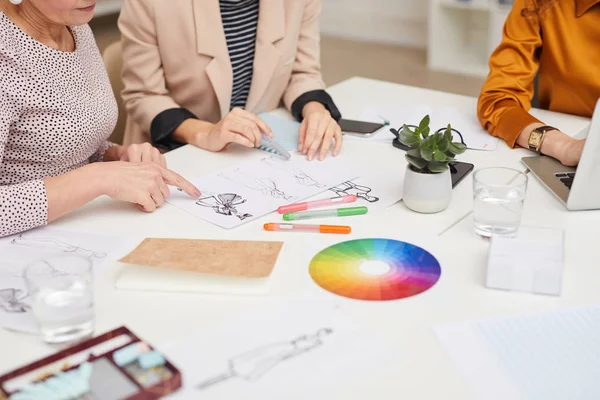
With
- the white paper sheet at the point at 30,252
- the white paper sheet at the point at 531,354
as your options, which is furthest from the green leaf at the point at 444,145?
the white paper sheet at the point at 30,252

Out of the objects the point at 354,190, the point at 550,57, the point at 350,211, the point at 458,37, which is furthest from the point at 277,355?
the point at 458,37

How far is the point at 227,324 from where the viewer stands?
92cm

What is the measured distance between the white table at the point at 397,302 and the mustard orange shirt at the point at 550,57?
0.33m

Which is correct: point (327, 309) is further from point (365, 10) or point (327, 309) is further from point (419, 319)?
point (365, 10)

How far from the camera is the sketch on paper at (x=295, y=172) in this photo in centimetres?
136

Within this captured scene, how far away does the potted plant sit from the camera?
1175mm

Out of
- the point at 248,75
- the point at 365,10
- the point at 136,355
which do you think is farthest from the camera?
the point at 365,10

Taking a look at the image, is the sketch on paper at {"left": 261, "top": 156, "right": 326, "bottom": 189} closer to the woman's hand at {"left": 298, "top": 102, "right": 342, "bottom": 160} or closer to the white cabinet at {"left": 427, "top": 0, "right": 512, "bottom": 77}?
the woman's hand at {"left": 298, "top": 102, "right": 342, "bottom": 160}

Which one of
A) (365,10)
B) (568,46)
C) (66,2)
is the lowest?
(365,10)

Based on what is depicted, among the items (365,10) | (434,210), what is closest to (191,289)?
(434,210)

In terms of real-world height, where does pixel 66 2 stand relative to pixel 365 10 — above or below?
above

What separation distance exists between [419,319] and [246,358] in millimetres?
242

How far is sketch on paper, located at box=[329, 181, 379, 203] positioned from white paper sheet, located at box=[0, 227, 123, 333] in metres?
0.42

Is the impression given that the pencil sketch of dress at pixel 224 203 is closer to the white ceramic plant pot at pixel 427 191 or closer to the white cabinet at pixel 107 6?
the white ceramic plant pot at pixel 427 191
